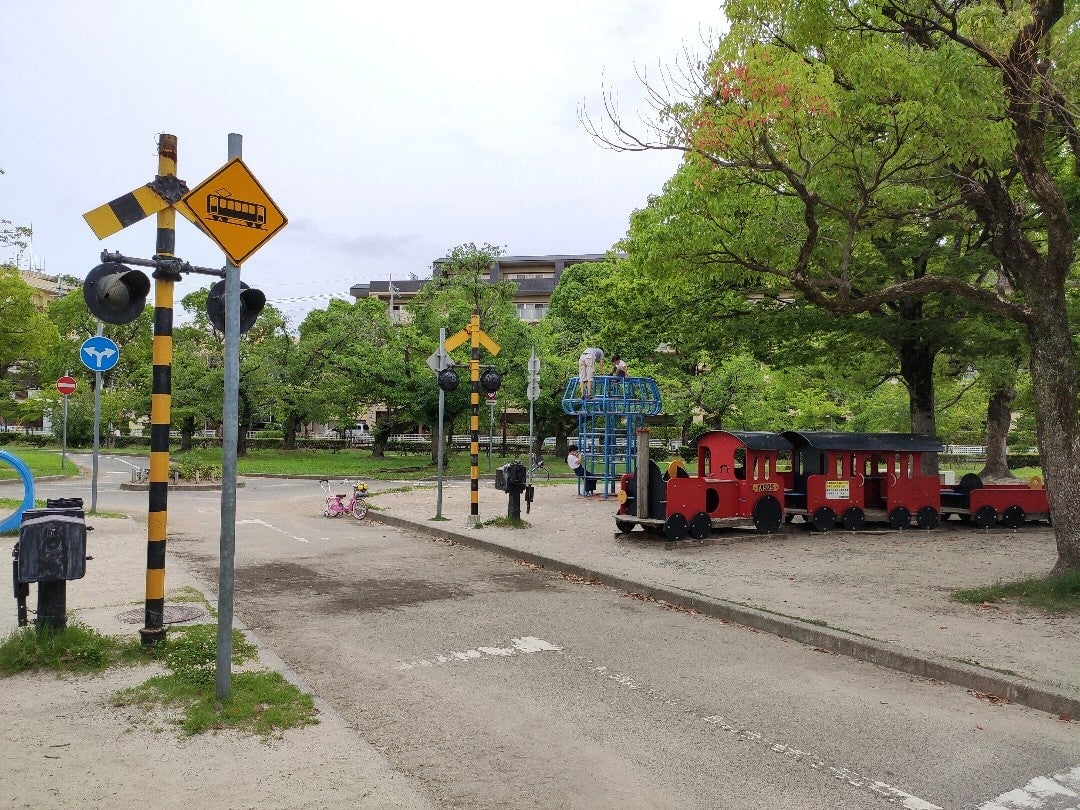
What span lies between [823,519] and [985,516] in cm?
350

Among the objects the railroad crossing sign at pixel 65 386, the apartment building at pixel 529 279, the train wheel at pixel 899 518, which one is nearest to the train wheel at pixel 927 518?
the train wheel at pixel 899 518

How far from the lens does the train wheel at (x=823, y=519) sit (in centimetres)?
1406

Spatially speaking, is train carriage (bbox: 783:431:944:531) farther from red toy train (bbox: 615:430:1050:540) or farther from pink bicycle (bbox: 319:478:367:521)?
pink bicycle (bbox: 319:478:367:521)

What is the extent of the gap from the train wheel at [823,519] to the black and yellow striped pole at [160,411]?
1123 cm

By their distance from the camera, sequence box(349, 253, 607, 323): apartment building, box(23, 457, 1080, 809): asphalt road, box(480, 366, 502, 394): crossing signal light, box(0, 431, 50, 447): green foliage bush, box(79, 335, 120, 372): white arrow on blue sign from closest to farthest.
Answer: box(23, 457, 1080, 809): asphalt road → box(79, 335, 120, 372): white arrow on blue sign → box(480, 366, 502, 394): crossing signal light → box(0, 431, 50, 447): green foliage bush → box(349, 253, 607, 323): apartment building

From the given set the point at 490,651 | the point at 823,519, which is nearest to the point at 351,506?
the point at 823,519

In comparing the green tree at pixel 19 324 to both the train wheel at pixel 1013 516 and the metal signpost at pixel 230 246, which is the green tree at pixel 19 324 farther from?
the train wheel at pixel 1013 516

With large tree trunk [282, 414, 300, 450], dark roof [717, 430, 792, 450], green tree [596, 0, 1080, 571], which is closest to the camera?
green tree [596, 0, 1080, 571]

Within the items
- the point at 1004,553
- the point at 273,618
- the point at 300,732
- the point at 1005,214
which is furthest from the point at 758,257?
the point at 300,732

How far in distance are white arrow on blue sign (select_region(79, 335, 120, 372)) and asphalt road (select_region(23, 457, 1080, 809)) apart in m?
7.14

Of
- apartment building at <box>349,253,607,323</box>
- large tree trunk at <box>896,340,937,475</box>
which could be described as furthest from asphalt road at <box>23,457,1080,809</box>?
apartment building at <box>349,253,607,323</box>

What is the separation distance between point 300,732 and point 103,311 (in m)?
3.23

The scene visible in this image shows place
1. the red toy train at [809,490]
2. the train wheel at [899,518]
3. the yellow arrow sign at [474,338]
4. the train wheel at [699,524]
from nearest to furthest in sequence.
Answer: the train wheel at [699,524], the red toy train at [809,490], the yellow arrow sign at [474,338], the train wheel at [899,518]

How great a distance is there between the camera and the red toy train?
13062 mm
